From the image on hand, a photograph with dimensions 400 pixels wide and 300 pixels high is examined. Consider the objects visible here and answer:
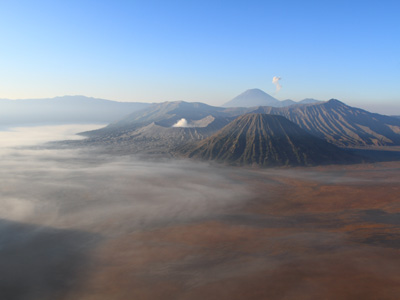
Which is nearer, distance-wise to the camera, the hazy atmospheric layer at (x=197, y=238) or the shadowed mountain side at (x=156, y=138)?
the hazy atmospheric layer at (x=197, y=238)

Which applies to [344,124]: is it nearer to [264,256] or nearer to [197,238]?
[197,238]

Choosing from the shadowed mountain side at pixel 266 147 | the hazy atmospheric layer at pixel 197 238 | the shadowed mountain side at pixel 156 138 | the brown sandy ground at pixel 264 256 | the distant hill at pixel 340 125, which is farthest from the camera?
the distant hill at pixel 340 125

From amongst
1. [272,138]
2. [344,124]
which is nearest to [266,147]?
[272,138]

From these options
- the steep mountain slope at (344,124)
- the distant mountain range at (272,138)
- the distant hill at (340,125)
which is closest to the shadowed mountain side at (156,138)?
the distant mountain range at (272,138)

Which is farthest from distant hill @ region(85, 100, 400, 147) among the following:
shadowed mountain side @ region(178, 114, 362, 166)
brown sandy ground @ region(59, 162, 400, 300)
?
brown sandy ground @ region(59, 162, 400, 300)

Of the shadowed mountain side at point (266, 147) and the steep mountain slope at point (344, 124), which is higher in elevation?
the steep mountain slope at point (344, 124)

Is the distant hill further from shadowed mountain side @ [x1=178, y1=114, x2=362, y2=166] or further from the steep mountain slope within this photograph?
shadowed mountain side @ [x1=178, y1=114, x2=362, y2=166]

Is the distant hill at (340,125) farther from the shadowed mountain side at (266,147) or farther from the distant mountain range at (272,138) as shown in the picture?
the shadowed mountain side at (266,147)
